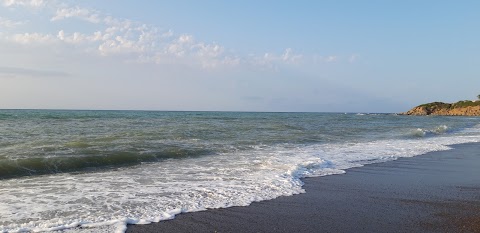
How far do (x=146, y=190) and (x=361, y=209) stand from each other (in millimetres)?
3835

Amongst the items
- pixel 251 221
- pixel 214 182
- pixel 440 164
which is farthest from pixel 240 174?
pixel 440 164

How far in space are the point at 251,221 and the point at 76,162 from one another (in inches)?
261

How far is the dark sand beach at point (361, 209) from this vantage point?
492cm

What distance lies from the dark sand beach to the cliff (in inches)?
3484

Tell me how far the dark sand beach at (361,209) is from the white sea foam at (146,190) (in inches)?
16.1

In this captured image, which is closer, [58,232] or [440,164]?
[58,232]

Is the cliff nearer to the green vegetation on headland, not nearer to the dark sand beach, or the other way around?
the green vegetation on headland

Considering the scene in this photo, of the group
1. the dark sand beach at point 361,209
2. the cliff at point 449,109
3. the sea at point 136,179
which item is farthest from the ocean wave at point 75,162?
the cliff at point 449,109

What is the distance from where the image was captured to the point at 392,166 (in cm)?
1037

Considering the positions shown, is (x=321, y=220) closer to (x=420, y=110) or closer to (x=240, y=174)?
(x=240, y=174)

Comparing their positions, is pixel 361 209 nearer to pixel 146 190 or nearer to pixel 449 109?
pixel 146 190

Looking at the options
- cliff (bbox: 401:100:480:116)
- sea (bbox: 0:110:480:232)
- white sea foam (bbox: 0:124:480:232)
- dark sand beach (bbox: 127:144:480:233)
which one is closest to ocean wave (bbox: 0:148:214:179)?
sea (bbox: 0:110:480:232)

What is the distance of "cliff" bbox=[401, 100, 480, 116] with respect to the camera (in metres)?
84.7

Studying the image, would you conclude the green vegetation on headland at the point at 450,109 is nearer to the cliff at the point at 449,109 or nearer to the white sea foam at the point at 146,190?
the cliff at the point at 449,109
